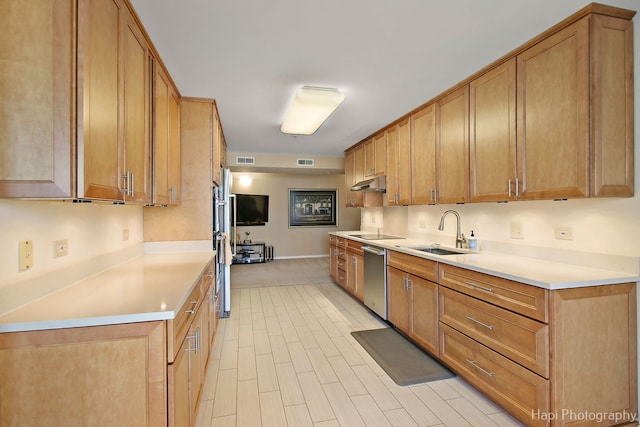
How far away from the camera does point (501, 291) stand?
1.85 m

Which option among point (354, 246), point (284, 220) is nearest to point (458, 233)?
point (354, 246)

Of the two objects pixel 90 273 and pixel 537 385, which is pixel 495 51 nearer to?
pixel 537 385

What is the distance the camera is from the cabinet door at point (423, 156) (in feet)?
10.1

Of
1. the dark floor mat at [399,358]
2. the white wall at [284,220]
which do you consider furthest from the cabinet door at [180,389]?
the white wall at [284,220]

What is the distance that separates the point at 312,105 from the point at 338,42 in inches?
35.0

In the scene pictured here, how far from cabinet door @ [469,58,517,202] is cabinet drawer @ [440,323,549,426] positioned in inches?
43.1

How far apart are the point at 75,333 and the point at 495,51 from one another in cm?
286

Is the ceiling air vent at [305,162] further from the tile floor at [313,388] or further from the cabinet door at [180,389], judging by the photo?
the cabinet door at [180,389]

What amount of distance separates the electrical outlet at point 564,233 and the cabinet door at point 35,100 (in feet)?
9.13

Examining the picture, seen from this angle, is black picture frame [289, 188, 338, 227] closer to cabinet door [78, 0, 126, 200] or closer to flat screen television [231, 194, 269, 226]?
flat screen television [231, 194, 269, 226]

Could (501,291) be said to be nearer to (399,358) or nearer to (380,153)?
(399,358)

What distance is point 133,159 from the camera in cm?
172

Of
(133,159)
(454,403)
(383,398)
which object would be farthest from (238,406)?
(133,159)

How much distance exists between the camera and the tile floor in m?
1.86
